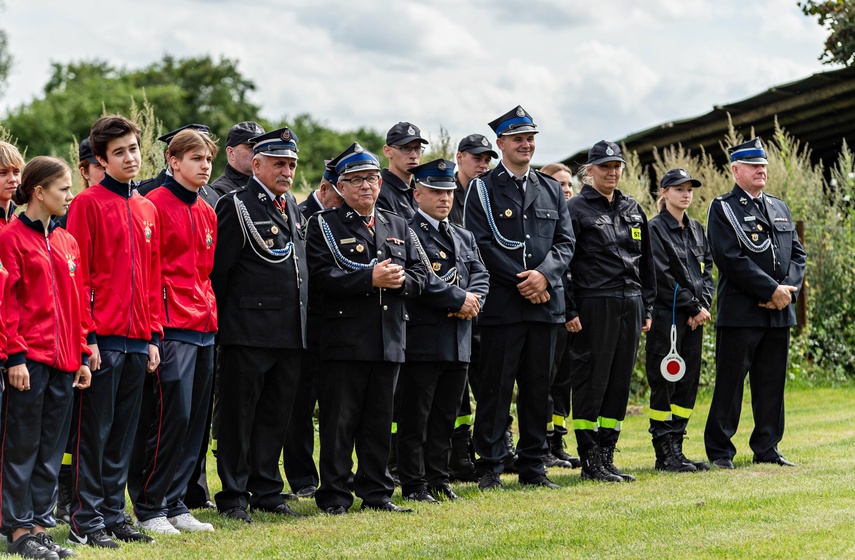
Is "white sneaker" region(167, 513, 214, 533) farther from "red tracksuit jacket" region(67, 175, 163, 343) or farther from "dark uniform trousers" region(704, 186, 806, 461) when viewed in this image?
"dark uniform trousers" region(704, 186, 806, 461)

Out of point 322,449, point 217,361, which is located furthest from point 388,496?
point 217,361

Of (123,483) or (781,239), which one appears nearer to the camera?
(123,483)

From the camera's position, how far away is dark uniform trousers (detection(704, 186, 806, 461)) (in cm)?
954

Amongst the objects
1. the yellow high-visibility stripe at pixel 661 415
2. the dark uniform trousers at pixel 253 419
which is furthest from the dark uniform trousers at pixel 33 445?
the yellow high-visibility stripe at pixel 661 415

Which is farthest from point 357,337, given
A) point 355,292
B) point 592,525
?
point 592,525

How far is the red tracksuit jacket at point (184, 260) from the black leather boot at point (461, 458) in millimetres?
2671

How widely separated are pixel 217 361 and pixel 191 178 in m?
1.31

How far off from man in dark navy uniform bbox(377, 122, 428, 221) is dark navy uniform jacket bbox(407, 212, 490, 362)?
1.60 ft

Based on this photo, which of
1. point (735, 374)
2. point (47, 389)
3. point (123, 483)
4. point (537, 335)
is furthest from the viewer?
point (735, 374)

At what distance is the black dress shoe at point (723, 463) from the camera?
9383 millimetres

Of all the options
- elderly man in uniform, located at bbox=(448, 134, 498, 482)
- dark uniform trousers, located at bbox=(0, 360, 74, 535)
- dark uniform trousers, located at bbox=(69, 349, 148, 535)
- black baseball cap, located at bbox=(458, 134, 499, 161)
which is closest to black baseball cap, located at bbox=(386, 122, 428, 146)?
elderly man in uniform, located at bbox=(448, 134, 498, 482)

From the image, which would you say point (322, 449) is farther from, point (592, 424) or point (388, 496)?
point (592, 424)

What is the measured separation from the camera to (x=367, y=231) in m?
7.57

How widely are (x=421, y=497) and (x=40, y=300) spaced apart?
9.91 ft
